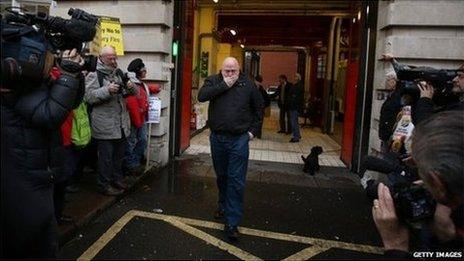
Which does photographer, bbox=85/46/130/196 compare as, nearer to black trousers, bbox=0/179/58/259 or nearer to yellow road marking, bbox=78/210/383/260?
yellow road marking, bbox=78/210/383/260

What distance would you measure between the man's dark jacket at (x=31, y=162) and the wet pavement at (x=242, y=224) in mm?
1399

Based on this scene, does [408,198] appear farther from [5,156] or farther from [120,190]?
[120,190]

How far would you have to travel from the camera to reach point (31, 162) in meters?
2.67

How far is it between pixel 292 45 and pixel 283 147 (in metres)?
14.1

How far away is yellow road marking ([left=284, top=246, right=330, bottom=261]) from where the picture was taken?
12.9ft

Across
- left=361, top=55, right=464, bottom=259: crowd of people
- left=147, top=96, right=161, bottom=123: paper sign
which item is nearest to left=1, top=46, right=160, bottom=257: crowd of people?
left=361, top=55, right=464, bottom=259: crowd of people

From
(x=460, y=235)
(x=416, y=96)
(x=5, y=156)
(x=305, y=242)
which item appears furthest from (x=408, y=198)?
(x=305, y=242)

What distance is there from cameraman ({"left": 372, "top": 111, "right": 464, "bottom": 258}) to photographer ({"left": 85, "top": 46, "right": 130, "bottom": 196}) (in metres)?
4.02

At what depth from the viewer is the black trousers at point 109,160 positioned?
5.20 meters

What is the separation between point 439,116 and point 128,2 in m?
6.36

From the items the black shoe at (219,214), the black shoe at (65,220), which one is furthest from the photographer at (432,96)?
the black shoe at (65,220)

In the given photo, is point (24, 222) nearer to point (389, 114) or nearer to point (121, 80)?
point (121, 80)

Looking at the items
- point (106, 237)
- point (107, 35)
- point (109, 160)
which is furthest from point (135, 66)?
point (106, 237)

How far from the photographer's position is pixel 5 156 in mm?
2164
